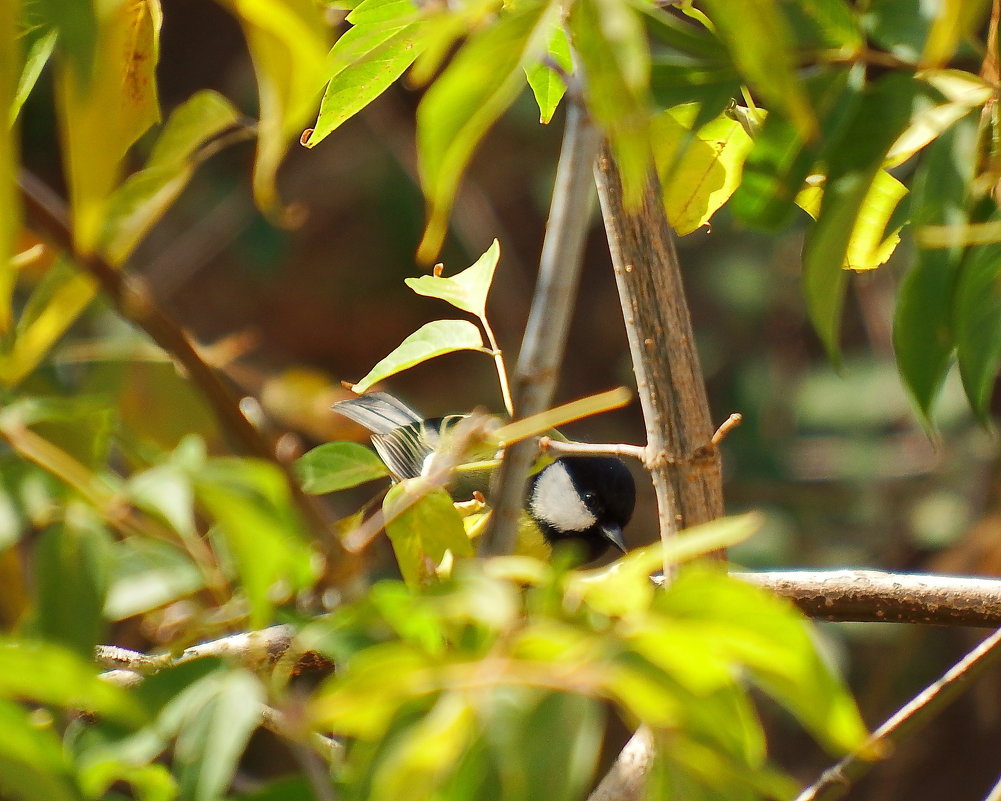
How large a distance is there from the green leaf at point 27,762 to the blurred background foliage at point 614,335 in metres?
1.70

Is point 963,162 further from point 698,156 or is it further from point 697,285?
point 697,285

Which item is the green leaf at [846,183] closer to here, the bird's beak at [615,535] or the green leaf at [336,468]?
the green leaf at [336,468]

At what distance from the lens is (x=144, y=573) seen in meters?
0.49

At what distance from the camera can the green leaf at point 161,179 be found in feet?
1.53

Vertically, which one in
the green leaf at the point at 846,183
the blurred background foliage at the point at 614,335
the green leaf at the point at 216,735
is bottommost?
the blurred background foliage at the point at 614,335

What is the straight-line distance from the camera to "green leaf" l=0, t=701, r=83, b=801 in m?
0.37

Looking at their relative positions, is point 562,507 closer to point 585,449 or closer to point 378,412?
point 378,412

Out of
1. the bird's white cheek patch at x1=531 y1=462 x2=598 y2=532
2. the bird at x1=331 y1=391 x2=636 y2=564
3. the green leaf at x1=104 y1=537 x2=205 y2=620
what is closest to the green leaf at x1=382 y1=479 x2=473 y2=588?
the green leaf at x1=104 y1=537 x2=205 y2=620

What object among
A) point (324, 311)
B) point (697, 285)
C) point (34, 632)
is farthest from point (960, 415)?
point (34, 632)

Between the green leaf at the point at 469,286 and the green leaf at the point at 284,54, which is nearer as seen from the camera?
the green leaf at the point at 284,54

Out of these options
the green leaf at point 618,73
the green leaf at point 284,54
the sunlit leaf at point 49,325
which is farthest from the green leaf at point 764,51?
the sunlit leaf at point 49,325

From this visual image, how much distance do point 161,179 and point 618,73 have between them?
8.8 inches

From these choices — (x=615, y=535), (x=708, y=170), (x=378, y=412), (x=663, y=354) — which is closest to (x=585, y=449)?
(x=663, y=354)

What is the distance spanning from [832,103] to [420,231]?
2.95 m
